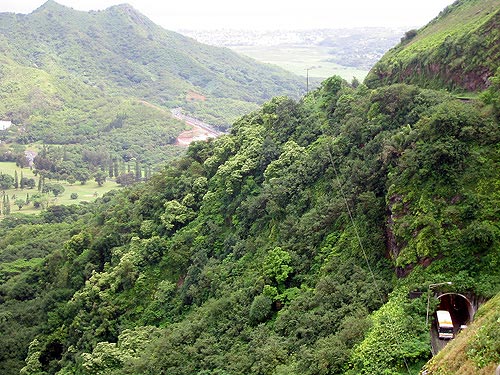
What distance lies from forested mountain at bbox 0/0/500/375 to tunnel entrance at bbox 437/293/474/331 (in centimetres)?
41

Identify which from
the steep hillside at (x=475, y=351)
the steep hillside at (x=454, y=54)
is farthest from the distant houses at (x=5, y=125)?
the steep hillside at (x=475, y=351)

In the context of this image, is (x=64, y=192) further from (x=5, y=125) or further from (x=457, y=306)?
(x=457, y=306)

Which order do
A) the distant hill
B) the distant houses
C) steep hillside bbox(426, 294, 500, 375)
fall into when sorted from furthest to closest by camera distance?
the distant hill, the distant houses, steep hillside bbox(426, 294, 500, 375)

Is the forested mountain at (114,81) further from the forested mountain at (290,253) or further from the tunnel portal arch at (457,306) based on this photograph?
the tunnel portal arch at (457,306)

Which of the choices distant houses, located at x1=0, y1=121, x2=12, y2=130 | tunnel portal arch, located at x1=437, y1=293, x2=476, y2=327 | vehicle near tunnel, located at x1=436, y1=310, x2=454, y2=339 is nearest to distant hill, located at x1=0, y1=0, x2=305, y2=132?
distant houses, located at x1=0, y1=121, x2=12, y2=130

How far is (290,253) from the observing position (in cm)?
2136

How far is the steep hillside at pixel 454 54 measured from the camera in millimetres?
24625

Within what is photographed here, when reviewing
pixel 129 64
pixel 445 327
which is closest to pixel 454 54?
pixel 445 327

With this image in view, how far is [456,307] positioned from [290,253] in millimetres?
7576

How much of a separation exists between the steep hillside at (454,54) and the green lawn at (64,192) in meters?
60.6

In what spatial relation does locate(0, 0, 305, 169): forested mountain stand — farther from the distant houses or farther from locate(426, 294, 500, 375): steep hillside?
locate(426, 294, 500, 375): steep hillside

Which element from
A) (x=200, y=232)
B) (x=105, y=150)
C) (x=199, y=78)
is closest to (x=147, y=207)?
(x=200, y=232)

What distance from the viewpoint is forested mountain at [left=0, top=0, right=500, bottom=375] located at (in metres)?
15.2

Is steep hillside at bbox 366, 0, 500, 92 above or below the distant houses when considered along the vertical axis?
below
